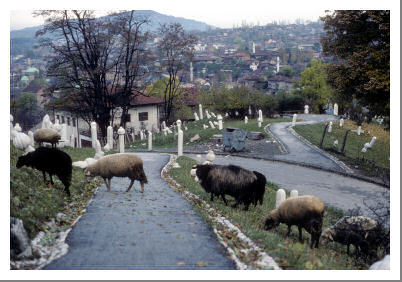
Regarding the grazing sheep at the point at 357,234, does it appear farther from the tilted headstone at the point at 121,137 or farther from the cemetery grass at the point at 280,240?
the tilted headstone at the point at 121,137

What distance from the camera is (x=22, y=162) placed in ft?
21.8

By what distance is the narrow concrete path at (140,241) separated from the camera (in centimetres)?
473

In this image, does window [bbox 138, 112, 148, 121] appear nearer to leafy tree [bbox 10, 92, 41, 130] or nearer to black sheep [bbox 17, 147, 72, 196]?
leafy tree [bbox 10, 92, 41, 130]

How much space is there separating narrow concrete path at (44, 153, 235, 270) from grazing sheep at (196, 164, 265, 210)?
957mm

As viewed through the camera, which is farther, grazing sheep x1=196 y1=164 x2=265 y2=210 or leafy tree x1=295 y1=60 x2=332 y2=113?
leafy tree x1=295 y1=60 x2=332 y2=113

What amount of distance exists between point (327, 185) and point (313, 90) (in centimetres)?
793

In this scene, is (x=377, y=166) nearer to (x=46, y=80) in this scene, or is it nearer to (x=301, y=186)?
(x=301, y=186)

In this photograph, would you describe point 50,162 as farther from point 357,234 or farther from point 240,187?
point 357,234

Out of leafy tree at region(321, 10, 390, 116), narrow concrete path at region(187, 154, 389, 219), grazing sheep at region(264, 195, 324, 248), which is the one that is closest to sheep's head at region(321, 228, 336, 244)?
grazing sheep at region(264, 195, 324, 248)

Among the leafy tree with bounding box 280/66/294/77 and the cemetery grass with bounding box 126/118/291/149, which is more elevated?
the leafy tree with bounding box 280/66/294/77

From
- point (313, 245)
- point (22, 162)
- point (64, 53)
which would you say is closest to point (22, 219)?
point (22, 162)

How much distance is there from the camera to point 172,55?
12.7 metres

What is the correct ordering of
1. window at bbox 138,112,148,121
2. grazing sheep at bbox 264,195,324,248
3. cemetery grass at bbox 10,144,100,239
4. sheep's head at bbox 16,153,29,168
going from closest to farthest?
1. cemetery grass at bbox 10,144,100,239
2. grazing sheep at bbox 264,195,324,248
3. sheep's head at bbox 16,153,29,168
4. window at bbox 138,112,148,121

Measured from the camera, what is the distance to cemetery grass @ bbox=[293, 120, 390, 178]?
7.24 m
